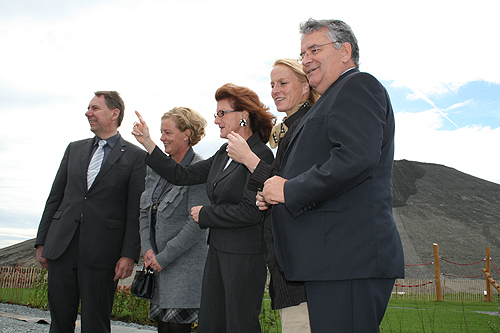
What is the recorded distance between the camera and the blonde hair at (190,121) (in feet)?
12.8

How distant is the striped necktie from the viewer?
3779 millimetres

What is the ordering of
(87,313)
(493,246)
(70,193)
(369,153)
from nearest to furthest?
(369,153)
(87,313)
(70,193)
(493,246)

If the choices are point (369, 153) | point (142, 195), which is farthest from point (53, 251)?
point (369, 153)

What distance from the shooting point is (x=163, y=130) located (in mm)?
3875

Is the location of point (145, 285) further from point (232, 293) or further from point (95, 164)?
point (95, 164)

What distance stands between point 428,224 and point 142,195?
56980 mm

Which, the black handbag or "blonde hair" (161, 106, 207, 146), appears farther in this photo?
"blonde hair" (161, 106, 207, 146)

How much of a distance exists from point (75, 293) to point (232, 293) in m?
1.74

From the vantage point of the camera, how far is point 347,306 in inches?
64.5

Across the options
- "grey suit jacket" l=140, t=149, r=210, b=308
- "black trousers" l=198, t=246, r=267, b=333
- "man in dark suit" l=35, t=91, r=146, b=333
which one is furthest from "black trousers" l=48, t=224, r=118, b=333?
"black trousers" l=198, t=246, r=267, b=333

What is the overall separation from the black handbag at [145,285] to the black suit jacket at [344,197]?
1996mm

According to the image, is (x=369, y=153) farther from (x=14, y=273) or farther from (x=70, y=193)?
(x=14, y=273)

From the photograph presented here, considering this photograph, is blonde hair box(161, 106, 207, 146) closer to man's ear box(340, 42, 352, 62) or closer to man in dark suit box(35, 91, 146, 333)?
man in dark suit box(35, 91, 146, 333)

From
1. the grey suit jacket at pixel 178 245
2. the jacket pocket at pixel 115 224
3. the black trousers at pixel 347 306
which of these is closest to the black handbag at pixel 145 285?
the grey suit jacket at pixel 178 245
